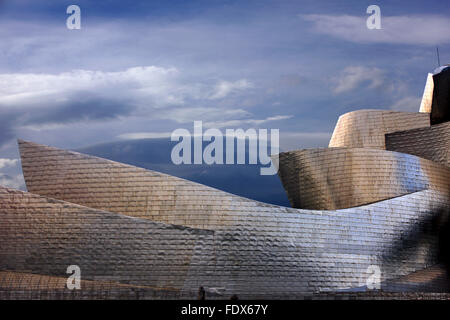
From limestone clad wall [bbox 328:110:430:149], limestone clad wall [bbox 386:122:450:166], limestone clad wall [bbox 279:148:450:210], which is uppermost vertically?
limestone clad wall [bbox 328:110:430:149]

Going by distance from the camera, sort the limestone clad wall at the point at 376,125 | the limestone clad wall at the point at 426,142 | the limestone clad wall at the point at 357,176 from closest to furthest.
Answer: the limestone clad wall at the point at 357,176 < the limestone clad wall at the point at 426,142 < the limestone clad wall at the point at 376,125

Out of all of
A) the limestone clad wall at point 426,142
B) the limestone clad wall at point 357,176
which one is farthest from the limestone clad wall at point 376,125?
the limestone clad wall at point 357,176

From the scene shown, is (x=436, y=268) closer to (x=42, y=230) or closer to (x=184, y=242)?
(x=184, y=242)

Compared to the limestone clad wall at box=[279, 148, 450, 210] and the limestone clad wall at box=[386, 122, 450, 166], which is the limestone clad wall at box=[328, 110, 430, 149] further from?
the limestone clad wall at box=[279, 148, 450, 210]

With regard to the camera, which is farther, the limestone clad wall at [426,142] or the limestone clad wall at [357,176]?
the limestone clad wall at [426,142]

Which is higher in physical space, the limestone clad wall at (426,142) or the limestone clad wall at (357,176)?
the limestone clad wall at (426,142)

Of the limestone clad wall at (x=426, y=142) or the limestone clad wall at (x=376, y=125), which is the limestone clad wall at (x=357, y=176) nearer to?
the limestone clad wall at (x=426, y=142)

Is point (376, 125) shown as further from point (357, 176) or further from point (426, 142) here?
point (357, 176)

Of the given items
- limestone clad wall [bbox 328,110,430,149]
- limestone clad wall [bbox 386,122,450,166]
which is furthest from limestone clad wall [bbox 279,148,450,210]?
limestone clad wall [bbox 328,110,430,149]

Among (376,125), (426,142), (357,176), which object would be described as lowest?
(357,176)

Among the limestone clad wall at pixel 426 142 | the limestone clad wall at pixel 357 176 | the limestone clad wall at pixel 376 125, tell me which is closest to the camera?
the limestone clad wall at pixel 357 176

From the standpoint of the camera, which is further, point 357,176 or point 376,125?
point 376,125

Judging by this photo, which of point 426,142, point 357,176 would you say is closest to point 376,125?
point 426,142
